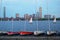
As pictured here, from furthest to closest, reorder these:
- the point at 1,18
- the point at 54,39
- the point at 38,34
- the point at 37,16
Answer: the point at 1,18 < the point at 37,16 < the point at 38,34 < the point at 54,39

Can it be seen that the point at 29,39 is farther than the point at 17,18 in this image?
No

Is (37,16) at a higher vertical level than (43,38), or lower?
higher

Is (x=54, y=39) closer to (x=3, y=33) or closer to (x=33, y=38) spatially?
(x=33, y=38)

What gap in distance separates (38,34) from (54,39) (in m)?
4.51

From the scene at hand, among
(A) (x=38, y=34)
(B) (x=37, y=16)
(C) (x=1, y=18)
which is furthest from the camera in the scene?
(C) (x=1, y=18)

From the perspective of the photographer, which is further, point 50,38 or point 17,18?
point 17,18

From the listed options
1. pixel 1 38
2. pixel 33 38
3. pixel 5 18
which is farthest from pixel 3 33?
pixel 5 18

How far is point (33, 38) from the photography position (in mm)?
29953

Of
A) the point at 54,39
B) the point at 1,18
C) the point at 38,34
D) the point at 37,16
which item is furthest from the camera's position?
the point at 1,18

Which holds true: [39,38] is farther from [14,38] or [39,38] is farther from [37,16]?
[37,16]

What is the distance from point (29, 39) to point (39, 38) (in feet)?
4.19

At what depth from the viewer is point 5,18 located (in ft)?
155

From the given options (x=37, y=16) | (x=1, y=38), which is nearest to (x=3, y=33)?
(x=1, y=38)

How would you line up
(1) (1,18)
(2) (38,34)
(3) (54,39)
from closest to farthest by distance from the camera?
1. (3) (54,39)
2. (2) (38,34)
3. (1) (1,18)
